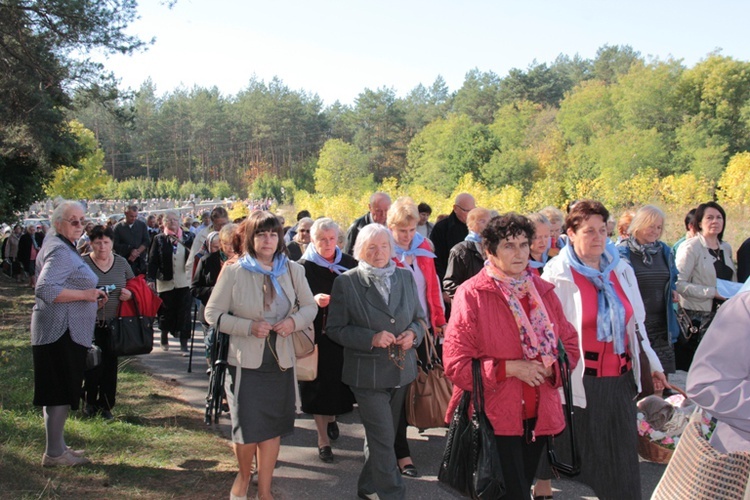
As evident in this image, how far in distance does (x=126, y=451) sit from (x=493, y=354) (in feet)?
11.4

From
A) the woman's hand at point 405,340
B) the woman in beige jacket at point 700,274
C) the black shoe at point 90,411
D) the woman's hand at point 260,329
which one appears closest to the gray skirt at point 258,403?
the woman's hand at point 260,329

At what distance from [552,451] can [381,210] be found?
375 centimetres

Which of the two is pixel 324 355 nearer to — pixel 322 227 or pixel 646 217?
pixel 322 227

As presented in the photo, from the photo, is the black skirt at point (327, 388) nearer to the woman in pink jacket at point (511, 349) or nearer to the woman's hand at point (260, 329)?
the woman's hand at point (260, 329)

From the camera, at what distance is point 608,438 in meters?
3.99

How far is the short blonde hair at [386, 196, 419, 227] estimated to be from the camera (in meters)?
5.49

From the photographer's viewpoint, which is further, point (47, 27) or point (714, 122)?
point (714, 122)

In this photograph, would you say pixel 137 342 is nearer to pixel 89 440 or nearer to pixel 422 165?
pixel 89 440

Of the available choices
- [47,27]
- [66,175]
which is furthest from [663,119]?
[47,27]

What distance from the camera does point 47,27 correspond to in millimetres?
10211

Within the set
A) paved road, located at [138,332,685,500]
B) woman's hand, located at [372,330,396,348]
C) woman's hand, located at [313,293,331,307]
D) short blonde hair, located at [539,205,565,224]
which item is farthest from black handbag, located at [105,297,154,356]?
short blonde hair, located at [539,205,565,224]

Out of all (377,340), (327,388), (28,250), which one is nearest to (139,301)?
(327,388)

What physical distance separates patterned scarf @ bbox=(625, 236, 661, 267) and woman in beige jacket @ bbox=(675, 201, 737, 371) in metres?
1.14

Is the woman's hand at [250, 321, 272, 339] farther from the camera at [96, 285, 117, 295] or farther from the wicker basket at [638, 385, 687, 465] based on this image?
the wicker basket at [638, 385, 687, 465]
